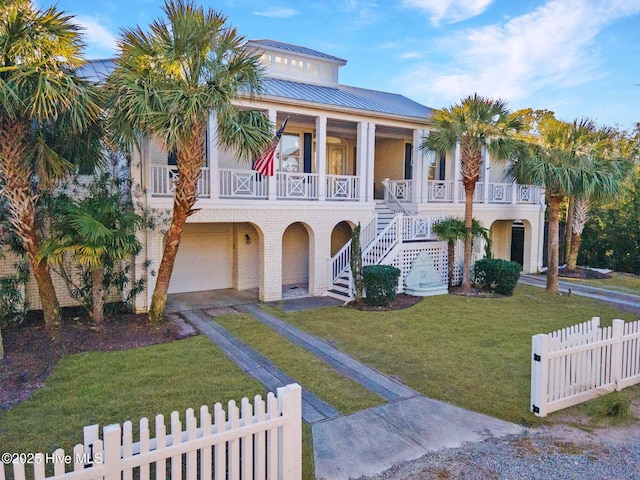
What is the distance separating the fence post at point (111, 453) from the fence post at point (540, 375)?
4876mm

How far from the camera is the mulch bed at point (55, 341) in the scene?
6.76 m

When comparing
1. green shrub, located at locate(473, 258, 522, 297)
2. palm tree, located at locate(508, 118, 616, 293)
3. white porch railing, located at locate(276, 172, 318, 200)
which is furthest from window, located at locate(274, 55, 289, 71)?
green shrub, located at locate(473, 258, 522, 297)

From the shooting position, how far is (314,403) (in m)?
6.15

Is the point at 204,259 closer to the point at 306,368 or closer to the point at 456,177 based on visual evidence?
the point at 306,368

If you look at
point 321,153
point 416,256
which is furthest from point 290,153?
point 416,256

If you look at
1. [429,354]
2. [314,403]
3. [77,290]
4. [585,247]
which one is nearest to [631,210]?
[585,247]

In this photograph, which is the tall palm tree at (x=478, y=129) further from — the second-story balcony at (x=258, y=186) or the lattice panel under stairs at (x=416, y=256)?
the second-story balcony at (x=258, y=186)

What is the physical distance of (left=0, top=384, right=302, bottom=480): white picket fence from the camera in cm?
301

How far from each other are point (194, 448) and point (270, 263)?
31.7 feet

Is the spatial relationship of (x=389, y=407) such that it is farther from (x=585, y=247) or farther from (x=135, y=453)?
(x=585, y=247)

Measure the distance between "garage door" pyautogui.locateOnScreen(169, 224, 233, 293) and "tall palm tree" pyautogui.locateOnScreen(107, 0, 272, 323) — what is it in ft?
17.5

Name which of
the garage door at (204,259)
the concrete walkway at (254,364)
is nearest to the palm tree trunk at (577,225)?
the garage door at (204,259)

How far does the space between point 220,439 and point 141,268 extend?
28.7ft

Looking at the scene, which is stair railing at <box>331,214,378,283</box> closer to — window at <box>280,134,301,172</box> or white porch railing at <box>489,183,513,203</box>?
window at <box>280,134,301,172</box>
